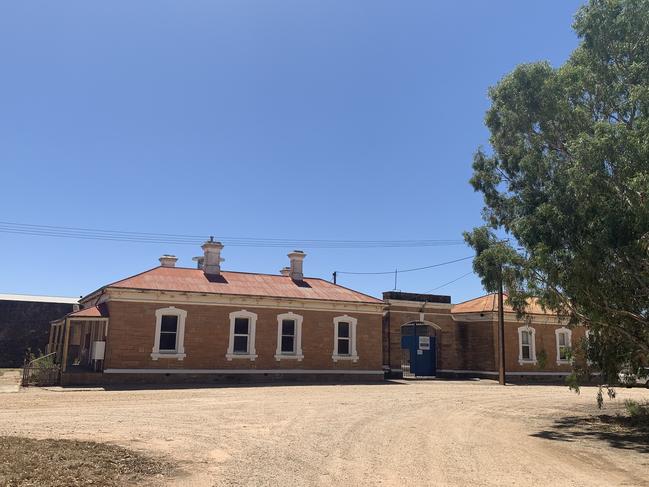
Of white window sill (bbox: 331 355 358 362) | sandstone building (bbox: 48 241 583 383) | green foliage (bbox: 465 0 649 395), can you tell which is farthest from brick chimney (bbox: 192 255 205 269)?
green foliage (bbox: 465 0 649 395)

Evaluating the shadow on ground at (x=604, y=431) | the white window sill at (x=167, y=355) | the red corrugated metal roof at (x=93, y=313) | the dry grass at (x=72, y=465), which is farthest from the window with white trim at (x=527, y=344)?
the dry grass at (x=72, y=465)

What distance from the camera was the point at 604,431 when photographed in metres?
13.9

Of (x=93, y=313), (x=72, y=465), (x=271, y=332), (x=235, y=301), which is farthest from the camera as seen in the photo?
(x=271, y=332)

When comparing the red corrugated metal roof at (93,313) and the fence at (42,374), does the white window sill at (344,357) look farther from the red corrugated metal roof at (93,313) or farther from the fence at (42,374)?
the fence at (42,374)

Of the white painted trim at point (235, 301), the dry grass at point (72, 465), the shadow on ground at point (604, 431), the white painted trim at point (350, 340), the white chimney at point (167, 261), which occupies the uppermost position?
the white chimney at point (167, 261)

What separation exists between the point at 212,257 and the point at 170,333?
18.0ft

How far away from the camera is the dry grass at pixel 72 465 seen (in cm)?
707

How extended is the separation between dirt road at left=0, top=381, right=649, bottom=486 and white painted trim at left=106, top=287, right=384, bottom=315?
560cm

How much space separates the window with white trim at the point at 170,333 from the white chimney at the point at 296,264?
8.00 meters

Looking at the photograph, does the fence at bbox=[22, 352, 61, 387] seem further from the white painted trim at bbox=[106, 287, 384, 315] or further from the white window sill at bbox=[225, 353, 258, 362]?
the white window sill at bbox=[225, 353, 258, 362]

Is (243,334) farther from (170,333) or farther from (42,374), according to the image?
(42,374)

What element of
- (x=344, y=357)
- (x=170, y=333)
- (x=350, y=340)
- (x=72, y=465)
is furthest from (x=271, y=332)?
(x=72, y=465)

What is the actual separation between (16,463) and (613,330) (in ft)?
44.6

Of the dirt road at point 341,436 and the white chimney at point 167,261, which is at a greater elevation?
the white chimney at point 167,261
